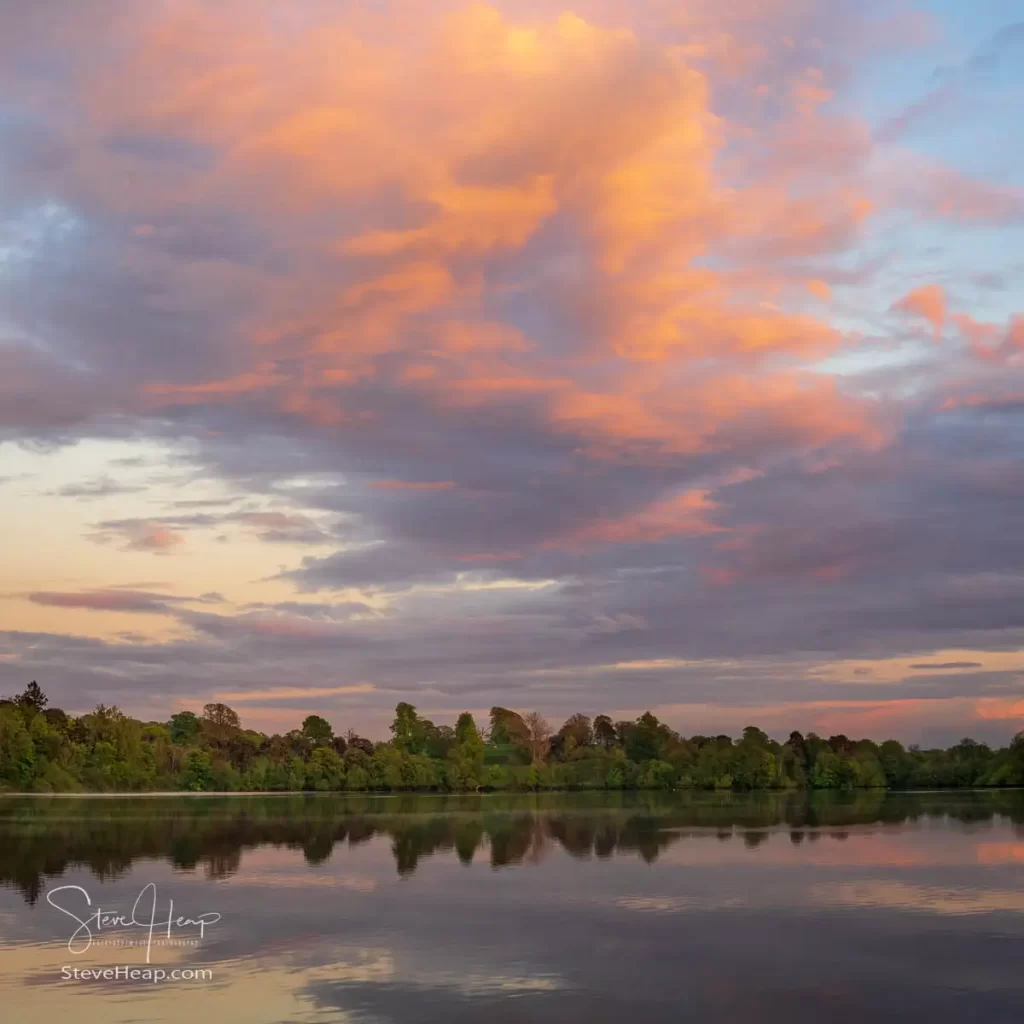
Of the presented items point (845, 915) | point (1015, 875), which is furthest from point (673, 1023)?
point (1015, 875)

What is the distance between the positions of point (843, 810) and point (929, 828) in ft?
146

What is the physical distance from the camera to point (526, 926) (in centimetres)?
5272

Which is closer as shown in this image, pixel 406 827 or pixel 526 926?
→ pixel 526 926

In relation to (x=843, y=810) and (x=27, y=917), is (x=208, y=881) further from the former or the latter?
(x=843, y=810)

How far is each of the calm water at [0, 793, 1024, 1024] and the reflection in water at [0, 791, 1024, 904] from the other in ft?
2.98

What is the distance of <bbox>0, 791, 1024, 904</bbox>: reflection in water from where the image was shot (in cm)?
8419

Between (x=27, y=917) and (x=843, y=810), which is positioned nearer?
(x=27, y=917)

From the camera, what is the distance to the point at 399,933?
50.6 metres

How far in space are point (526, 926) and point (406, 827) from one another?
71415 millimetres

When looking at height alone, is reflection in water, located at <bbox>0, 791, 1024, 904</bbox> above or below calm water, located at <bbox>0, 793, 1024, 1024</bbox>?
below

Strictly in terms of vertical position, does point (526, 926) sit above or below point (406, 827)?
above

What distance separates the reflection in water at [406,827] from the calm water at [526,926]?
35.8 inches

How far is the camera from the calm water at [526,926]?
37625 millimetres

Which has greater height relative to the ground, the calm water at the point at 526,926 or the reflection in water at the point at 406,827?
the calm water at the point at 526,926
